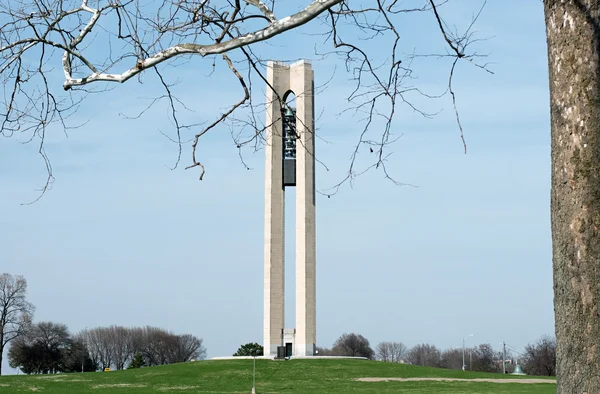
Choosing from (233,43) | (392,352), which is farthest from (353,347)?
(233,43)

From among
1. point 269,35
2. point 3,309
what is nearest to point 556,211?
point 269,35

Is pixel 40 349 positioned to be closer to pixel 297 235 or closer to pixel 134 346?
pixel 134 346

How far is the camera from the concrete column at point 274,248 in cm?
4644

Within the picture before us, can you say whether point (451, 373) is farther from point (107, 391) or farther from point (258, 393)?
point (107, 391)

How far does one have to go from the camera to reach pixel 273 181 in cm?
4747

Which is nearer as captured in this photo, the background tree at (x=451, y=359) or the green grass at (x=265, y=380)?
the green grass at (x=265, y=380)

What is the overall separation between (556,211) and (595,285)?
1.60ft

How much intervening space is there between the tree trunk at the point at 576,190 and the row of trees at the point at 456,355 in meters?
44.4

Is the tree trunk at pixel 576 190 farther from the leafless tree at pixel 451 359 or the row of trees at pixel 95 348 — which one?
the leafless tree at pixel 451 359

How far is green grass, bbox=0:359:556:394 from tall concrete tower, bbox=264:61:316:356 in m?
4.99

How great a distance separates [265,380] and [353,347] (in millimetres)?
41312

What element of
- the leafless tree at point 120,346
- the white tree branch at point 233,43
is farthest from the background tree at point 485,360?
the white tree branch at point 233,43

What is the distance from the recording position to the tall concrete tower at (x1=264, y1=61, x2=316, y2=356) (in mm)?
45969

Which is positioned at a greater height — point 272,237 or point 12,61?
point 272,237
